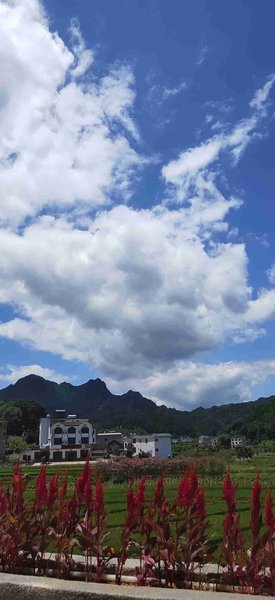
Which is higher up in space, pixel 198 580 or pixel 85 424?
pixel 85 424

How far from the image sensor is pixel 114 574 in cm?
415

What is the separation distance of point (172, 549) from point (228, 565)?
1.40 feet

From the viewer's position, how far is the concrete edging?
3068mm

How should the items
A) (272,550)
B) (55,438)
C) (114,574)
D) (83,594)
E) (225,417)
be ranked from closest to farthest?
(83,594) → (272,550) → (114,574) → (55,438) → (225,417)

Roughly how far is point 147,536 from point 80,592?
0.87 meters

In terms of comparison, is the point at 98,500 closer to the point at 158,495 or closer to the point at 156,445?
the point at 158,495

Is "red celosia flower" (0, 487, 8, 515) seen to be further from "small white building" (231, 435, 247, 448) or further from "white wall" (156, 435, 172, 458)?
"small white building" (231, 435, 247, 448)

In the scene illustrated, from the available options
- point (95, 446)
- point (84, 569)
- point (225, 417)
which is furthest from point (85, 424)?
point (225, 417)

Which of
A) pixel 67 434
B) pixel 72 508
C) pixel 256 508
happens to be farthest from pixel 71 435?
pixel 256 508

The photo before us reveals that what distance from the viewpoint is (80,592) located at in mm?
3230

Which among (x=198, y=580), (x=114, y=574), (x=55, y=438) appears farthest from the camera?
(x=55, y=438)

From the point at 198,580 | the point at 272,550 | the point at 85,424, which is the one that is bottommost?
the point at 198,580

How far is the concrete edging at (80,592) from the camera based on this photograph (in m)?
3.07

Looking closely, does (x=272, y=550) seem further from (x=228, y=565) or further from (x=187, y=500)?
(x=187, y=500)
